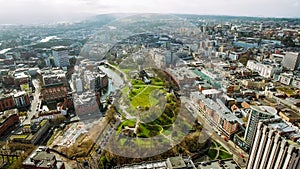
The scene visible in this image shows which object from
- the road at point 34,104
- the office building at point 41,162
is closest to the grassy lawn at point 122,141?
the office building at point 41,162

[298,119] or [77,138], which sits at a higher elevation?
[298,119]

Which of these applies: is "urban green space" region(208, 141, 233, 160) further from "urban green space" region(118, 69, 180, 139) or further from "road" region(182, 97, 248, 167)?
"urban green space" region(118, 69, 180, 139)

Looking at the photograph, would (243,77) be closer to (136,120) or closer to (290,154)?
(136,120)

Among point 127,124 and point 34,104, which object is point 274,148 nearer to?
point 127,124

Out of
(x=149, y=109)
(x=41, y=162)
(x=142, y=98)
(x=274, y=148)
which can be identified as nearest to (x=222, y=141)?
(x=149, y=109)

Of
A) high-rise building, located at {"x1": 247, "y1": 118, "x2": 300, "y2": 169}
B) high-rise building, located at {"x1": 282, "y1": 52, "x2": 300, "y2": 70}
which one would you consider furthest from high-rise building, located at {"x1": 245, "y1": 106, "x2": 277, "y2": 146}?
high-rise building, located at {"x1": 282, "y1": 52, "x2": 300, "y2": 70}

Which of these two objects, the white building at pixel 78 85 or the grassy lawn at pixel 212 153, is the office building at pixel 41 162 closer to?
the grassy lawn at pixel 212 153

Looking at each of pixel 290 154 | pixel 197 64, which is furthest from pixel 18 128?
pixel 197 64
